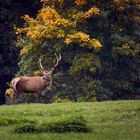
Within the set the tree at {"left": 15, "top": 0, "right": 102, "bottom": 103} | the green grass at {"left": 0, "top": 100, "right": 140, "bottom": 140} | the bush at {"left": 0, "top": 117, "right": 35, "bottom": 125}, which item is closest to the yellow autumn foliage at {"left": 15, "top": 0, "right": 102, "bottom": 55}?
the tree at {"left": 15, "top": 0, "right": 102, "bottom": 103}

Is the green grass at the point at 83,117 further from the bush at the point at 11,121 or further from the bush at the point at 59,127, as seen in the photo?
the bush at the point at 59,127

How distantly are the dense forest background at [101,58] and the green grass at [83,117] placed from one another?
691 centimetres

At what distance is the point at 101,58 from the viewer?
30.3 metres

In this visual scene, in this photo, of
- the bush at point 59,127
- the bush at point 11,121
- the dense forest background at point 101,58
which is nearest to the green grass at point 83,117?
the bush at point 11,121

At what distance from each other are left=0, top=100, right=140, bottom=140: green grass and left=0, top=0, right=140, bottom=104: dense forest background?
22.7ft

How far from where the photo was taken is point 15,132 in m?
16.5

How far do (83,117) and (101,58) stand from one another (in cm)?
1170

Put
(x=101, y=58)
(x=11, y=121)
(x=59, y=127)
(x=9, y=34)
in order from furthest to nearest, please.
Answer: (x=9, y=34)
(x=101, y=58)
(x=11, y=121)
(x=59, y=127)

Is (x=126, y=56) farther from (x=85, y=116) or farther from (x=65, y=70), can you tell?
(x=85, y=116)

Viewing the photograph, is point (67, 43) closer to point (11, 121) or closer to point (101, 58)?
point (101, 58)

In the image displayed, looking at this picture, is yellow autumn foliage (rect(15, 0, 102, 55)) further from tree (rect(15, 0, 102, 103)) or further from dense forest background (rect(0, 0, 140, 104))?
dense forest background (rect(0, 0, 140, 104))

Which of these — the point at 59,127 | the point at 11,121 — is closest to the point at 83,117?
the point at 11,121

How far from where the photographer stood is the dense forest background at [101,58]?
29250 millimetres

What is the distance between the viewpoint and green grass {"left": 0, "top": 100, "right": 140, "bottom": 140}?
15773 millimetres
